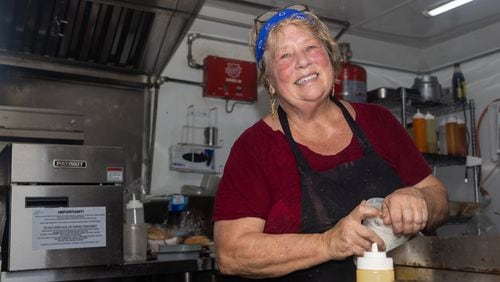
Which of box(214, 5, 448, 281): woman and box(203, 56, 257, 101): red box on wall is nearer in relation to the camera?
box(214, 5, 448, 281): woman

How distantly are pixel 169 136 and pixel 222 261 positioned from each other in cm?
183

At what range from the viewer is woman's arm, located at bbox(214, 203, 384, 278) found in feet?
3.64

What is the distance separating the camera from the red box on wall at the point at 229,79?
3232mm

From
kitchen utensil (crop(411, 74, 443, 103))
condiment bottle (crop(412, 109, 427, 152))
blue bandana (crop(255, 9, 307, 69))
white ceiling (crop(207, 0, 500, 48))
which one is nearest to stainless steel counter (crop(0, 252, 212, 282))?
blue bandana (crop(255, 9, 307, 69))

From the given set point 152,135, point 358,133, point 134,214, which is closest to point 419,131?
point 152,135

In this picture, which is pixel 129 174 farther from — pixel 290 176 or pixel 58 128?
pixel 290 176

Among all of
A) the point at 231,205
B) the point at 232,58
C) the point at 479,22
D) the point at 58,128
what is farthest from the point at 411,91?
the point at 231,205

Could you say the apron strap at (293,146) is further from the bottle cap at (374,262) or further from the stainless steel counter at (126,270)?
the stainless steel counter at (126,270)

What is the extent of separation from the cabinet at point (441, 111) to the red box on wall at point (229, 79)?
813 millimetres

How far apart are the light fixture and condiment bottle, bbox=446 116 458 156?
73 centimetres

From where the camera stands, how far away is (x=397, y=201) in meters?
1.10

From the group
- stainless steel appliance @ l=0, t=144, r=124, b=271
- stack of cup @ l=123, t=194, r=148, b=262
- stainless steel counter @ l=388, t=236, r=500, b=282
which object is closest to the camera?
stainless steel counter @ l=388, t=236, r=500, b=282

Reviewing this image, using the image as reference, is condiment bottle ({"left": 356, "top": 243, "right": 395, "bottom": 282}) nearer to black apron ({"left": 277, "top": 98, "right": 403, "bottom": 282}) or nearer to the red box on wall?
black apron ({"left": 277, "top": 98, "right": 403, "bottom": 282})

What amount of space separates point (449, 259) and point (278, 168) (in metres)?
0.50
